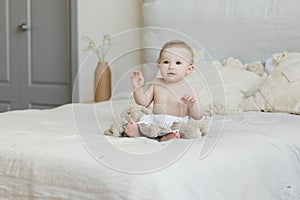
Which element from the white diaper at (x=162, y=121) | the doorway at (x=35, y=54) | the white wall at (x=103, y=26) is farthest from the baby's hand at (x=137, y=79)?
the doorway at (x=35, y=54)

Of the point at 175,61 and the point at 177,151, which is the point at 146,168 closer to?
the point at 177,151

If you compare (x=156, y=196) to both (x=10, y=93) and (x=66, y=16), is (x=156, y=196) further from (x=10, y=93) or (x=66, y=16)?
(x=10, y=93)

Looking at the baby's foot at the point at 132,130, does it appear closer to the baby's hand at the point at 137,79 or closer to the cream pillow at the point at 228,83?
the baby's hand at the point at 137,79

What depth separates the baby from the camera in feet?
5.23

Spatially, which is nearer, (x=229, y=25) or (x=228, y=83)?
(x=228, y=83)

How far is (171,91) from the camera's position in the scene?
1.65 metres

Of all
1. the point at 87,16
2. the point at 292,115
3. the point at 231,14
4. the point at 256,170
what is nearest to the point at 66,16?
the point at 87,16

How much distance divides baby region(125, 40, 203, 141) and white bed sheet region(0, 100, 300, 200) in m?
0.11

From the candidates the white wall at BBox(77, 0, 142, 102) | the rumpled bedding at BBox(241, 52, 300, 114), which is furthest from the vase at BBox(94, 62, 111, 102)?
the rumpled bedding at BBox(241, 52, 300, 114)

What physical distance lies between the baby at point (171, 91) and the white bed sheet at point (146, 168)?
0.11m

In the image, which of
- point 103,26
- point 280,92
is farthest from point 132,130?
point 103,26

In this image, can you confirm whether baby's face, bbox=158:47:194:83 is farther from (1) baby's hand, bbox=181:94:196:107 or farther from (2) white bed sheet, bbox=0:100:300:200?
(2) white bed sheet, bbox=0:100:300:200

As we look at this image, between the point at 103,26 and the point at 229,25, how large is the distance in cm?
100

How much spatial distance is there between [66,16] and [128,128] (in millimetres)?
2394
